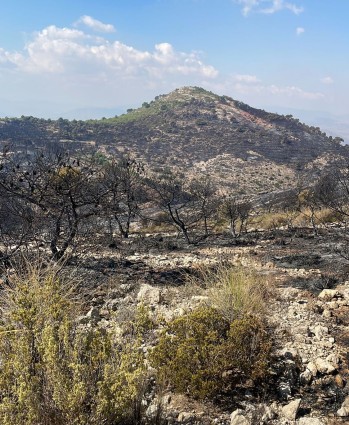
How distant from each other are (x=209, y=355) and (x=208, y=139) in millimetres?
77103

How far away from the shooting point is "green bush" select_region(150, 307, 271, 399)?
4.87m

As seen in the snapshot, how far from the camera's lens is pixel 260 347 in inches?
216

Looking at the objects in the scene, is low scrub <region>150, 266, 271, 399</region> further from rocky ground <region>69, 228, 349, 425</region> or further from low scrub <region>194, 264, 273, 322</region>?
low scrub <region>194, 264, 273, 322</region>

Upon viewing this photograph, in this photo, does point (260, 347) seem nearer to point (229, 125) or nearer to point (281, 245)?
point (281, 245)

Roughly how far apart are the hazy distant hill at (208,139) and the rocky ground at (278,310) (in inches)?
1604

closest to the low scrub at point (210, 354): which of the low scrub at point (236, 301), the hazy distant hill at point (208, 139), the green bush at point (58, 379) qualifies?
the low scrub at point (236, 301)

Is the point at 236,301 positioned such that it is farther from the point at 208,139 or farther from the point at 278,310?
the point at 208,139

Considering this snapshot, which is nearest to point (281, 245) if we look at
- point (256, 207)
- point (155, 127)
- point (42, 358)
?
point (42, 358)

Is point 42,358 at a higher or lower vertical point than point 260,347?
higher

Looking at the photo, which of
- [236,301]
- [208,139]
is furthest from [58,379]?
[208,139]

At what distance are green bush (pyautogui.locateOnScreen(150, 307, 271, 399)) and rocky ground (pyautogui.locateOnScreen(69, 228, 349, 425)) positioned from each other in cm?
21

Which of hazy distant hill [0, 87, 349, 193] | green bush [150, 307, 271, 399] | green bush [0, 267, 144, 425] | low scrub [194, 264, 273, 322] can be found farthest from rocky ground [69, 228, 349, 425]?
hazy distant hill [0, 87, 349, 193]

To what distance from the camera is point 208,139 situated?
262 feet

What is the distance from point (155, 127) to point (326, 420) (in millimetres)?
85096
